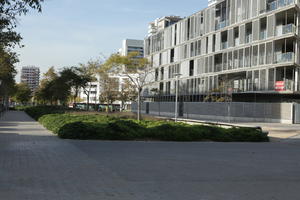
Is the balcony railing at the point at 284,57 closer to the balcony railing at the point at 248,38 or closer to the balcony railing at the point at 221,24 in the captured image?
the balcony railing at the point at 248,38

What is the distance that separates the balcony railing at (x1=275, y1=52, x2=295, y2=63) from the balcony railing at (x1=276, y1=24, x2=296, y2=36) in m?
2.08

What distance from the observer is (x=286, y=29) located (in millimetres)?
36094

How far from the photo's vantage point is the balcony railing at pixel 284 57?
35.4 metres

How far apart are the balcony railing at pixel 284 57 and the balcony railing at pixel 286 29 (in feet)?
6.84

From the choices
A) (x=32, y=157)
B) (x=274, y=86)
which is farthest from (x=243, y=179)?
(x=274, y=86)

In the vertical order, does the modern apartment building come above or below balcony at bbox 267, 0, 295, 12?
below

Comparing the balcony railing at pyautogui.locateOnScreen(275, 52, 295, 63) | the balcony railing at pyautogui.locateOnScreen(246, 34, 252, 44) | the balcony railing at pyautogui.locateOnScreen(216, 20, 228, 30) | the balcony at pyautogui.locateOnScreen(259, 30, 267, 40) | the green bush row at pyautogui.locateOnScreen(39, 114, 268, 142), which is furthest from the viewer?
the balcony railing at pyautogui.locateOnScreen(216, 20, 228, 30)

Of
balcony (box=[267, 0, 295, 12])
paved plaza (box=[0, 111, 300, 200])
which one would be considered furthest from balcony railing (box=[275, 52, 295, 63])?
paved plaza (box=[0, 111, 300, 200])

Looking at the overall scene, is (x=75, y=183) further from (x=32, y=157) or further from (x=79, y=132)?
(x=79, y=132)

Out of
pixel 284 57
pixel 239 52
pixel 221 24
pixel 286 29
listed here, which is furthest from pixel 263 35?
pixel 221 24

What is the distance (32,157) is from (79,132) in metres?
5.50

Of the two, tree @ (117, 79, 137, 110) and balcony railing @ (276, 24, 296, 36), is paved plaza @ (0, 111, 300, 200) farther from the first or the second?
tree @ (117, 79, 137, 110)

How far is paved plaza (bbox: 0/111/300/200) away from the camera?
6152 mm

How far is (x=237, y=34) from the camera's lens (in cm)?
4378
